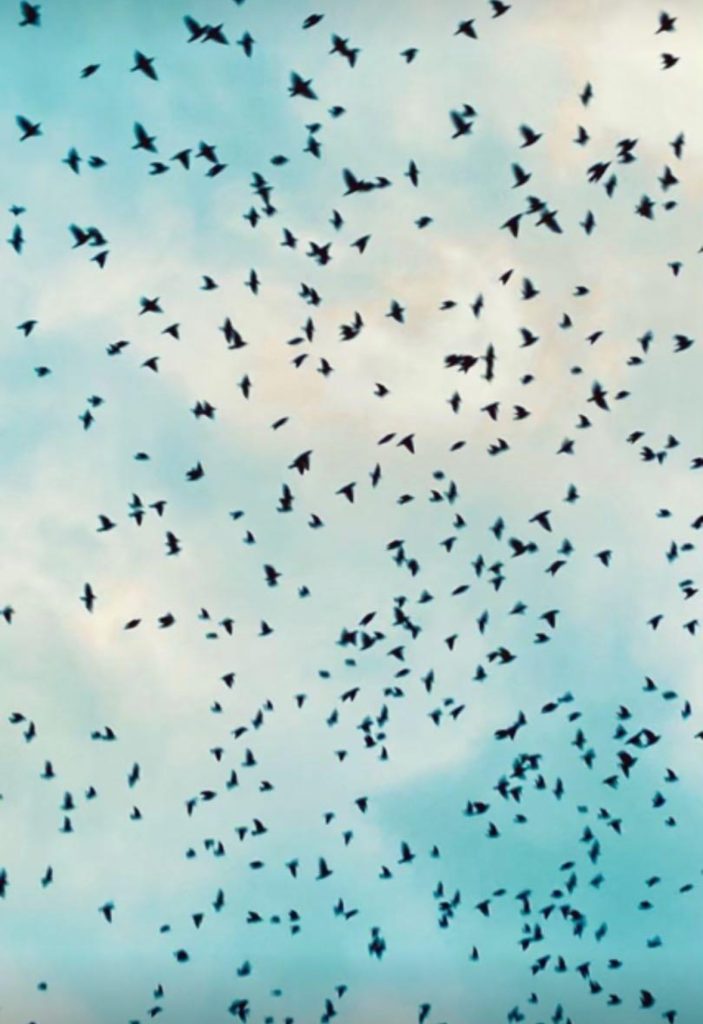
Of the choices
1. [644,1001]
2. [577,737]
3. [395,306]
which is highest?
[395,306]

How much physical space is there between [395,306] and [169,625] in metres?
14.4

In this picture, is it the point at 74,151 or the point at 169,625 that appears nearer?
the point at 74,151

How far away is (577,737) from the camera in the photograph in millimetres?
59250

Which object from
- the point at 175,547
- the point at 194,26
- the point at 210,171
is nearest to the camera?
the point at 194,26

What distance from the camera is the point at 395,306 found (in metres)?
54.1

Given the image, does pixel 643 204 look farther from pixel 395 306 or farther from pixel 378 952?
pixel 378 952

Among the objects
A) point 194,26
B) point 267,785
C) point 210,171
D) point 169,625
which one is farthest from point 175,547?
point 194,26

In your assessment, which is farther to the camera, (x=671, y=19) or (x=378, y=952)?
(x=378, y=952)

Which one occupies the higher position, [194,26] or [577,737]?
[194,26]

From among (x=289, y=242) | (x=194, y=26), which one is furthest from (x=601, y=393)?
(x=194, y=26)

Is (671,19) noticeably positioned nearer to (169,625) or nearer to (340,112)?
(340,112)

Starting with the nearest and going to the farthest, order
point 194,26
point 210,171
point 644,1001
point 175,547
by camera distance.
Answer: point 194,26, point 210,171, point 644,1001, point 175,547

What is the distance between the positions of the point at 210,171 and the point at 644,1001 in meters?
32.5

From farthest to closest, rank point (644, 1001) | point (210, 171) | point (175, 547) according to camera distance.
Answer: point (175, 547)
point (644, 1001)
point (210, 171)
